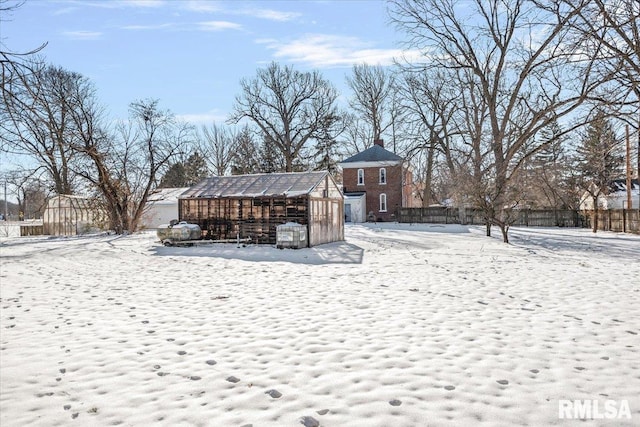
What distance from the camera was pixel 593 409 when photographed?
355 centimetres

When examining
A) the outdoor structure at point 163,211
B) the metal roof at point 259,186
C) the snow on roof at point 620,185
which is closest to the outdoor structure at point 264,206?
the metal roof at point 259,186

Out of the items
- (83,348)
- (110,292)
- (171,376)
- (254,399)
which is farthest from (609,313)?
(110,292)

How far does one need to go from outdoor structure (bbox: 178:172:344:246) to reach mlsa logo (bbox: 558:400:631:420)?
618 inches

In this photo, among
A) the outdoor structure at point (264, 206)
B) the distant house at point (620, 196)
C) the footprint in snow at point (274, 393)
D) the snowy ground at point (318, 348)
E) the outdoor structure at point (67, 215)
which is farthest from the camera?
the distant house at point (620, 196)

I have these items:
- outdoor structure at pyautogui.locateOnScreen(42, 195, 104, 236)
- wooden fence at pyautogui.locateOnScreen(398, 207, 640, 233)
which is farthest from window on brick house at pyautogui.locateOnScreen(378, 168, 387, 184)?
outdoor structure at pyautogui.locateOnScreen(42, 195, 104, 236)

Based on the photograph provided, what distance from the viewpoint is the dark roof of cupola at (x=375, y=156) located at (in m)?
42.6

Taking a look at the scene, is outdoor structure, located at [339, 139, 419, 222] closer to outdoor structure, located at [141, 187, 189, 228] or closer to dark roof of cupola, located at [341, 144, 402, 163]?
dark roof of cupola, located at [341, 144, 402, 163]

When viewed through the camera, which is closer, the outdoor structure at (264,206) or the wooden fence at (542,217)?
the outdoor structure at (264,206)

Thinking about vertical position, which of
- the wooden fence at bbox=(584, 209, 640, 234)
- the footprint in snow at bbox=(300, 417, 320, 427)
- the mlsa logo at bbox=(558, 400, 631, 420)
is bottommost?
the footprint in snow at bbox=(300, 417, 320, 427)

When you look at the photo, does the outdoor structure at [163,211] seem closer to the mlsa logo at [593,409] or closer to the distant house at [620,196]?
the distant house at [620,196]

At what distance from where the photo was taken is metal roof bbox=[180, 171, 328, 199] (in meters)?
20.1

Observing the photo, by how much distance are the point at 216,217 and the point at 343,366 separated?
57.7ft

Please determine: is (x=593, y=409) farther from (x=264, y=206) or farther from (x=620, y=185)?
(x=620, y=185)

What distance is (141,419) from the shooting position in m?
3.58
